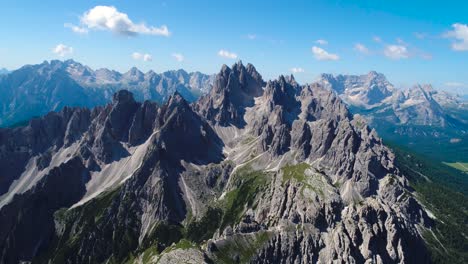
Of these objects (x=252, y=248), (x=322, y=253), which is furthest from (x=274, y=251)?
(x=322, y=253)

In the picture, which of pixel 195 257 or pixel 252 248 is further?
pixel 252 248

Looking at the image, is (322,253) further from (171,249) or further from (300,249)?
(171,249)

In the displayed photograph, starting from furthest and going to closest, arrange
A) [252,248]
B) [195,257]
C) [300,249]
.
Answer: [300,249], [252,248], [195,257]

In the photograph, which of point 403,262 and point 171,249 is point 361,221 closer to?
point 403,262

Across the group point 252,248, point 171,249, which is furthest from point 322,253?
point 171,249

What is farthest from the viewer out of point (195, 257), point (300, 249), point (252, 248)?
point (300, 249)

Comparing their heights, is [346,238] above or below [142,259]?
above

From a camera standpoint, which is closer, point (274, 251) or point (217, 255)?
point (217, 255)
